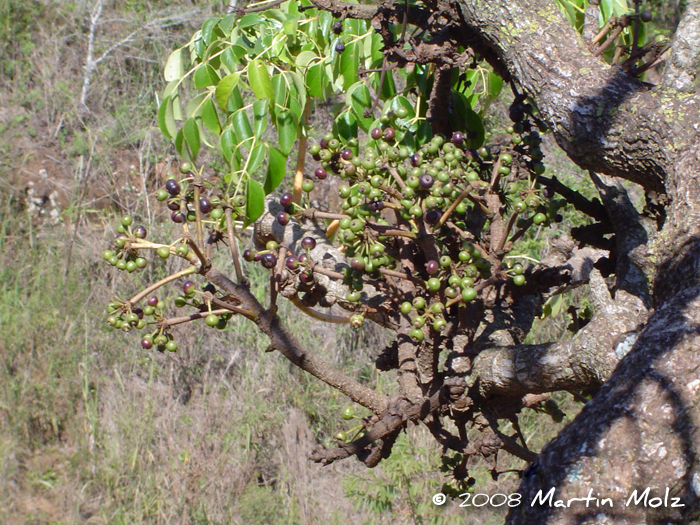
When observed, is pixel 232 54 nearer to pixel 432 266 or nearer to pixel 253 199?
pixel 253 199

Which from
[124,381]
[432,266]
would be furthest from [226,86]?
[124,381]

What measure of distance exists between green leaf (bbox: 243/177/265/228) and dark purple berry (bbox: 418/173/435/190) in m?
0.43

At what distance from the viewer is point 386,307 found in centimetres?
138

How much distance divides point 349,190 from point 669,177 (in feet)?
1.86

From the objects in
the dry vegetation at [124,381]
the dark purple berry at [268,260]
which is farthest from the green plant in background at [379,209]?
the dry vegetation at [124,381]

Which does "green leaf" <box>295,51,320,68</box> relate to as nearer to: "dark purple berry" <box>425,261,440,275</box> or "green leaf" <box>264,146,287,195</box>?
"green leaf" <box>264,146,287,195</box>

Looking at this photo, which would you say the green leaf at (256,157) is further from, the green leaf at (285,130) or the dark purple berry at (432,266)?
the dark purple berry at (432,266)

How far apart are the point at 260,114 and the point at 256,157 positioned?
0.36 feet

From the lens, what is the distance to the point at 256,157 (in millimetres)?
1412

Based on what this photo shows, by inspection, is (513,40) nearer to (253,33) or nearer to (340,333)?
(253,33)

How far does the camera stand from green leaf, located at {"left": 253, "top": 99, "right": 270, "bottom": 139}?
1.43m

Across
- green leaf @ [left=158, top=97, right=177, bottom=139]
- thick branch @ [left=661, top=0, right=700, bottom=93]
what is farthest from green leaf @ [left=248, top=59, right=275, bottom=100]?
thick branch @ [left=661, top=0, right=700, bottom=93]

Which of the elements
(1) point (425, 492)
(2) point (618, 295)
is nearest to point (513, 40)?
(2) point (618, 295)

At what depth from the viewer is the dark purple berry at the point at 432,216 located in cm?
118
